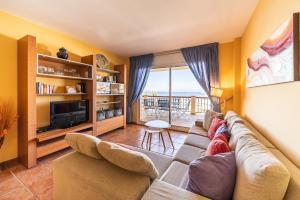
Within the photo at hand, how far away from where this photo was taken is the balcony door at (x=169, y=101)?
4.71m

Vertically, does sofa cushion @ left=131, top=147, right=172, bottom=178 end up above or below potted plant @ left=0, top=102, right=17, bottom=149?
below

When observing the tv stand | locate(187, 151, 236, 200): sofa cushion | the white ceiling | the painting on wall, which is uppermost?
the white ceiling

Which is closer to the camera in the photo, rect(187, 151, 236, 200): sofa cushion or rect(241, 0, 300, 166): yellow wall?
rect(187, 151, 236, 200): sofa cushion

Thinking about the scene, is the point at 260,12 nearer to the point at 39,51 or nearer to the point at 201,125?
the point at 201,125

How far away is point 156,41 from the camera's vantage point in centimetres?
349

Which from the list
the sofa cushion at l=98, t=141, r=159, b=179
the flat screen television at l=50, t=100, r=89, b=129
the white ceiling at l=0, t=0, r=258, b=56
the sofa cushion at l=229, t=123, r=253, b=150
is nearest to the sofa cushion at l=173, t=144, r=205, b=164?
the sofa cushion at l=229, t=123, r=253, b=150

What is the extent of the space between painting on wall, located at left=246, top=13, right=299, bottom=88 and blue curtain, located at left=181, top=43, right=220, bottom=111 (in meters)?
1.77

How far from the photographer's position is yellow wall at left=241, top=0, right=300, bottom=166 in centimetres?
114

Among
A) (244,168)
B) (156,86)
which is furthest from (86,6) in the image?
(156,86)

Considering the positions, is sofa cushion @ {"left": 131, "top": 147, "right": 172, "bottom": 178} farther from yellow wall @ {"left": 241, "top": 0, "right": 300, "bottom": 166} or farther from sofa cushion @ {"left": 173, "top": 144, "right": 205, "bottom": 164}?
yellow wall @ {"left": 241, "top": 0, "right": 300, "bottom": 166}

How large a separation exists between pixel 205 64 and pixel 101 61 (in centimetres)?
275

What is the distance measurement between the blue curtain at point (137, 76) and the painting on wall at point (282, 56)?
3.15m

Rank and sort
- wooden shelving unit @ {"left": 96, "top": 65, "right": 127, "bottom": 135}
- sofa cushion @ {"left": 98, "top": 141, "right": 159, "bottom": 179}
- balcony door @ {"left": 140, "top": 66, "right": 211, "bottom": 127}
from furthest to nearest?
balcony door @ {"left": 140, "top": 66, "right": 211, "bottom": 127} < wooden shelving unit @ {"left": 96, "top": 65, "right": 127, "bottom": 135} < sofa cushion @ {"left": 98, "top": 141, "right": 159, "bottom": 179}

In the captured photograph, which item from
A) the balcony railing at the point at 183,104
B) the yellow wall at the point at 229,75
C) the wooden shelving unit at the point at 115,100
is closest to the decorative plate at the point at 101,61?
the wooden shelving unit at the point at 115,100
